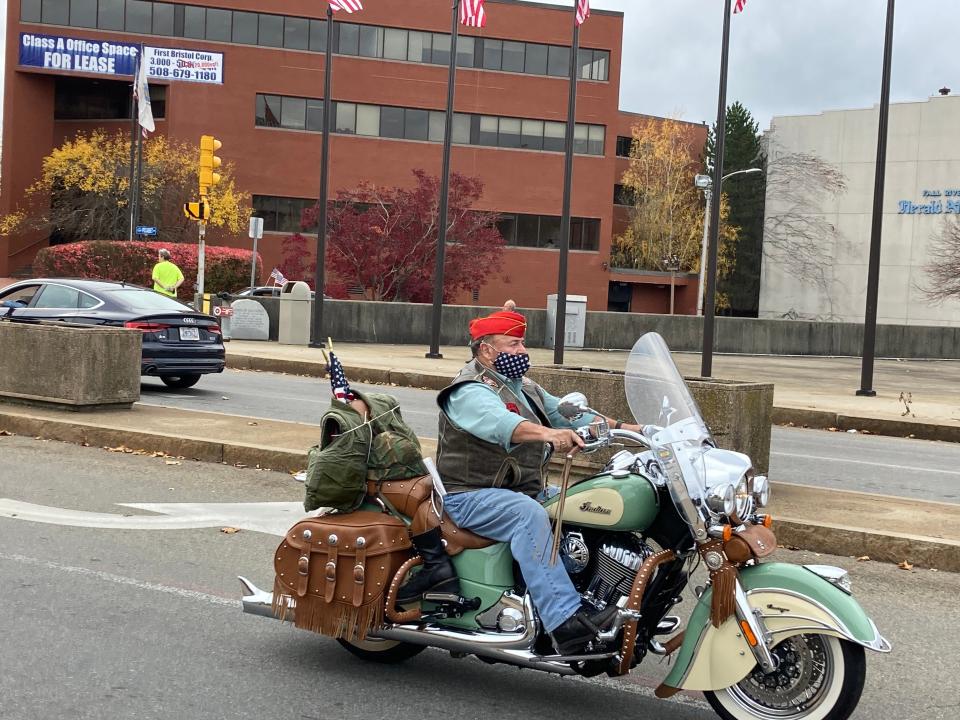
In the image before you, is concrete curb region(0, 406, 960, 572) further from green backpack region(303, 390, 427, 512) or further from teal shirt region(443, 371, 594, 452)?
green backpack region(303, 390, 427, 512)

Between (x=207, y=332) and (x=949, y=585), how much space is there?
37.5ft

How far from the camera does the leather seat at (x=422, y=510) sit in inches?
189

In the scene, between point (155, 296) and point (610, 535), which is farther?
point (155, 296)

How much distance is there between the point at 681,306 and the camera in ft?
225

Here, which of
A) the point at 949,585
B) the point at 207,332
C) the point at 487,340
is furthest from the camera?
the point at 207,332

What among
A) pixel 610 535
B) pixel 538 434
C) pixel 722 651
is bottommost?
pixel 722 651

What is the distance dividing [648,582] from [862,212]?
206 ft

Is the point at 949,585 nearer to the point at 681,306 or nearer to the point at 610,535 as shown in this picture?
the point at 610,535

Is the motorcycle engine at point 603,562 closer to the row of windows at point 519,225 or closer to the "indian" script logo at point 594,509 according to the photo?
the "indian" script logo at point 594,509

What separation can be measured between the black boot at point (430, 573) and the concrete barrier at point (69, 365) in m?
8.26

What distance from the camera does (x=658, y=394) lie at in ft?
15.4

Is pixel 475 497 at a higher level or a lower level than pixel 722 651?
higher

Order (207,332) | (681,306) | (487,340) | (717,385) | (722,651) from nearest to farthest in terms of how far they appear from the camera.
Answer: (722,651), (487,340), (717,385), (207,332), (681,306)

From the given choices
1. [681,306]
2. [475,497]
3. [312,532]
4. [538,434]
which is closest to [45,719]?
[312,532]
